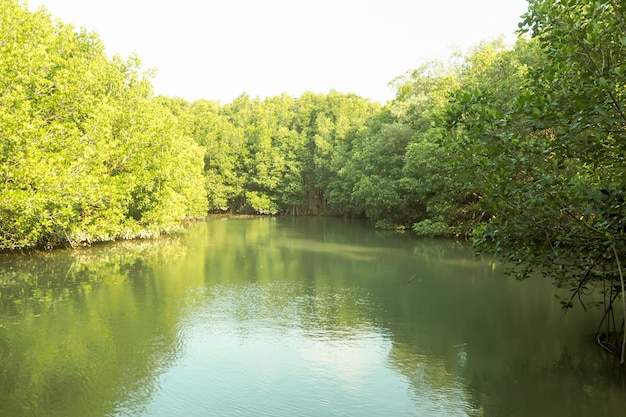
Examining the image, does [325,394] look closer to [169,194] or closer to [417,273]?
[417,273]

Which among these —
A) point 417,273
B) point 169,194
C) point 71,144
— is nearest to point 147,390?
point 417,273

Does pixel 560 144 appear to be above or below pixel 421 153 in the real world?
below

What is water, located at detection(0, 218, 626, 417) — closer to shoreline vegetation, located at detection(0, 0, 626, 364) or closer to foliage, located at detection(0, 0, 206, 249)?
shoreline vegetation, located at detection(0, 0, 626, 364)

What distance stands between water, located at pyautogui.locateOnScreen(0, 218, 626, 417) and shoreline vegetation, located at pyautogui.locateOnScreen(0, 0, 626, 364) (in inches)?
58.2

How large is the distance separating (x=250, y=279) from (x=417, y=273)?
19.4 feet

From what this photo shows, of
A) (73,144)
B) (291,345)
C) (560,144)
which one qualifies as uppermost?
(73,144)

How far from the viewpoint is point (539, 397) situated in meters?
7.39

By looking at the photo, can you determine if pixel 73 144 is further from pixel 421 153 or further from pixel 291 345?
pixel 421 153

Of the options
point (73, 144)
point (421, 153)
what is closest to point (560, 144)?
point (73, 144)

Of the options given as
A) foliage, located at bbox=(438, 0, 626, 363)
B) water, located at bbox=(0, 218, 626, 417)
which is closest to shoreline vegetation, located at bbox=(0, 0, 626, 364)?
foliage, located at bbox=(438, 0, 626, 363)

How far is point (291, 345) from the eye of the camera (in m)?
9.71

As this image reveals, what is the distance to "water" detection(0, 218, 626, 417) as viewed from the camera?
7203 mm

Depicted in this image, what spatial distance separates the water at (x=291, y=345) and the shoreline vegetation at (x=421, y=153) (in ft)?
4.85

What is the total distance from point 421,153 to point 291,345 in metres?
20.4
